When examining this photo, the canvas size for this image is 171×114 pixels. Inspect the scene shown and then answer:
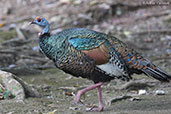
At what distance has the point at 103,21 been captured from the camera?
481 inches

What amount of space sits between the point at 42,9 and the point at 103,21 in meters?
2.98

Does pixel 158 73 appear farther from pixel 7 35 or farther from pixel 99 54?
pixel 7 35

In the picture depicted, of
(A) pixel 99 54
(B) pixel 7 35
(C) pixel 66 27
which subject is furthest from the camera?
(C) pixel 66 27

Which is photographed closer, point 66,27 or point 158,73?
point 158,73

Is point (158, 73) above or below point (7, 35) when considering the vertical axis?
below

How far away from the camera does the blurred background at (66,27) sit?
22.8ft

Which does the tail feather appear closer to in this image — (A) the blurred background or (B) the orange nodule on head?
(B) the orange nodule on head

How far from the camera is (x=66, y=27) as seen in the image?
1152cm

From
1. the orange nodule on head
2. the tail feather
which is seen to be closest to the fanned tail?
the tail feather

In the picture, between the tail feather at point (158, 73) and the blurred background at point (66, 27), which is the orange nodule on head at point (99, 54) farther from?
the blurred background at point (66, 27)

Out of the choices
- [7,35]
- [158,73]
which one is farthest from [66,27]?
[158,73]

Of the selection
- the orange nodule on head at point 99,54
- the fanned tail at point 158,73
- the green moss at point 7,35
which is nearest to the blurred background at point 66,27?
the green moss at point 7,35

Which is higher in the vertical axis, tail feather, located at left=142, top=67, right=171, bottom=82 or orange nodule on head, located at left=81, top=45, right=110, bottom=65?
orange nodule on head, located at left=81, top=45, right=110, bottom=65

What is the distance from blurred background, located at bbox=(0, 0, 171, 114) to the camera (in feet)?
22.8
